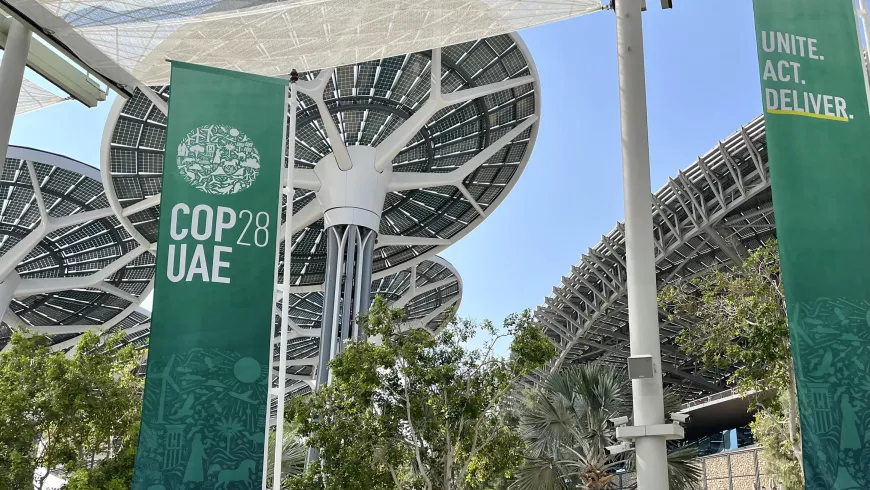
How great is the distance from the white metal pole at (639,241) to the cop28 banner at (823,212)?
1759 mm

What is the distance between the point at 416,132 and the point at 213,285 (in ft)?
71.0

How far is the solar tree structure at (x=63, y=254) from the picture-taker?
120ft

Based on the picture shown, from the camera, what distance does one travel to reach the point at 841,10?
31.2 feet

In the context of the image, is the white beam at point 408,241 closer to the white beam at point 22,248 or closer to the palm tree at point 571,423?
the white beam at point 22,248

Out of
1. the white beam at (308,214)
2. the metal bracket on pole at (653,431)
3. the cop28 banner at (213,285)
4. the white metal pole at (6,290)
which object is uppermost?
the white beam at (308,214)

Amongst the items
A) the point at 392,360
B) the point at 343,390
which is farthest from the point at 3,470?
the point at 392,360

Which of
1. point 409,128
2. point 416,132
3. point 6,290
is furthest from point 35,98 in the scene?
point 6,290

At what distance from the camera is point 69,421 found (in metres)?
18.2

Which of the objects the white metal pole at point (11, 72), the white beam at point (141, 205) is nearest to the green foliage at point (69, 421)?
the white metal pole at point (11, 72)

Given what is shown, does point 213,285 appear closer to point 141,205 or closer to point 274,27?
point 274,27

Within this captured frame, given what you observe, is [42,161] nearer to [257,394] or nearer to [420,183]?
[420,183]

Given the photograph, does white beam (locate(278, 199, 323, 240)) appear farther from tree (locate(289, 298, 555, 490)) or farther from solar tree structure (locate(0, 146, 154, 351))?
tree (locate(289, 298, 555, 490))

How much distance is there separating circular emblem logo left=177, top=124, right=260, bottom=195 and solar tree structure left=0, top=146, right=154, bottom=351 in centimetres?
2510

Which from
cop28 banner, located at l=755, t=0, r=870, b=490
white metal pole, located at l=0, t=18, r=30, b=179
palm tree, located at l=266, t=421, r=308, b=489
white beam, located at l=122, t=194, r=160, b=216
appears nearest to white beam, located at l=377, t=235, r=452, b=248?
white beam, located at l=122, t=194, r=160, b=216
